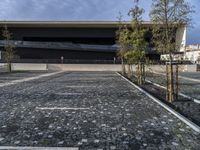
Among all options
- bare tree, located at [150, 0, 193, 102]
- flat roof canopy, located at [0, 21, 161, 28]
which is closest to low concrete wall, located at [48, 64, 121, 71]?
flat roof canopy, located at [0, 21, 161, 28]

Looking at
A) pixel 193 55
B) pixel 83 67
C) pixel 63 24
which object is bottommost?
pixel 83 67

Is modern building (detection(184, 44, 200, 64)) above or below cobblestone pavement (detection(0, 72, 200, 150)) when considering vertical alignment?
above

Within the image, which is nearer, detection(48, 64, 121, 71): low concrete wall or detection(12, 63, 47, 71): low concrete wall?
detection(12, 63, 47, 71): low concrete wall

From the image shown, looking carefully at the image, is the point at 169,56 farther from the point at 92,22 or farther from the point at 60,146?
the point at 92,22

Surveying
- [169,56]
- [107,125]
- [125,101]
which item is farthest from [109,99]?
[107,125]

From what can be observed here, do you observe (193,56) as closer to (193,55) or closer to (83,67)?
(193,55)

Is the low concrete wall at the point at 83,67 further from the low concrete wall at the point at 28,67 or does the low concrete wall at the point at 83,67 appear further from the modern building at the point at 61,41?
the modern building at the point at 61,41

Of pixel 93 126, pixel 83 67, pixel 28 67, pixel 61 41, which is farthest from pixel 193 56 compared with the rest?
pixel 93 126

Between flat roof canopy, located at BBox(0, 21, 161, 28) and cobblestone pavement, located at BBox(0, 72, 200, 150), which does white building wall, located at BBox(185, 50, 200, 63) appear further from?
cobblestone pavement, located at BBox(0, 72, 200, 150)

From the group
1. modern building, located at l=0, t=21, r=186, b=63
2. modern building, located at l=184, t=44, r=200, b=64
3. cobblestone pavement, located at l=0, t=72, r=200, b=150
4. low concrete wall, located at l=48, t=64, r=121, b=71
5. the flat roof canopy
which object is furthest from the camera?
modern building, located at l=0, t=21, r=186, b=63

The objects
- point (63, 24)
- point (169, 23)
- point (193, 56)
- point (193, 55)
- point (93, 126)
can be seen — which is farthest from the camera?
point (193, 55)

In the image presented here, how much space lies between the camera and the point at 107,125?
7.24m

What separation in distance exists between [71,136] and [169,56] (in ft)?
22.1

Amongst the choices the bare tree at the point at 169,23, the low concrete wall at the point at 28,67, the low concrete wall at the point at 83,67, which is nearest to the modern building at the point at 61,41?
the low concrete wall at the point at 28,67
